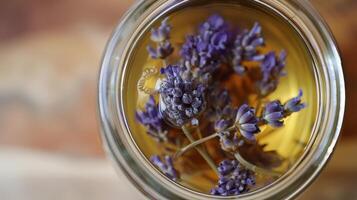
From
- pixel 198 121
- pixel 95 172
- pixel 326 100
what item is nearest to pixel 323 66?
pixel 326 100

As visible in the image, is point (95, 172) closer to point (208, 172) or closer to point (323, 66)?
point (208, 172)

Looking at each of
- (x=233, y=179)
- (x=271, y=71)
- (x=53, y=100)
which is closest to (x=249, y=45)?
(x=271, y=71)

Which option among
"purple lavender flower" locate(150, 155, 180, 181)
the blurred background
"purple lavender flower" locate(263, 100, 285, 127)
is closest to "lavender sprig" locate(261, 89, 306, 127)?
"purple lavender flower" locate(263, 100, 285, 127)

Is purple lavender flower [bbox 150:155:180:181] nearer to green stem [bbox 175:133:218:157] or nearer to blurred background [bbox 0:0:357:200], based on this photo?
green stem [bbox 175:133:218:157]

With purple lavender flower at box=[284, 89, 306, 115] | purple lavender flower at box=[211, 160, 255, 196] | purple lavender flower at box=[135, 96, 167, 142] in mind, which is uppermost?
purple lavender flower at box=[135, 96, 167, 142]

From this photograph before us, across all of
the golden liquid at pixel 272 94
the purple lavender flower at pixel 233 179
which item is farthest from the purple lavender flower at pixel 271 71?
the purple lavender flower at pixel 233 179
